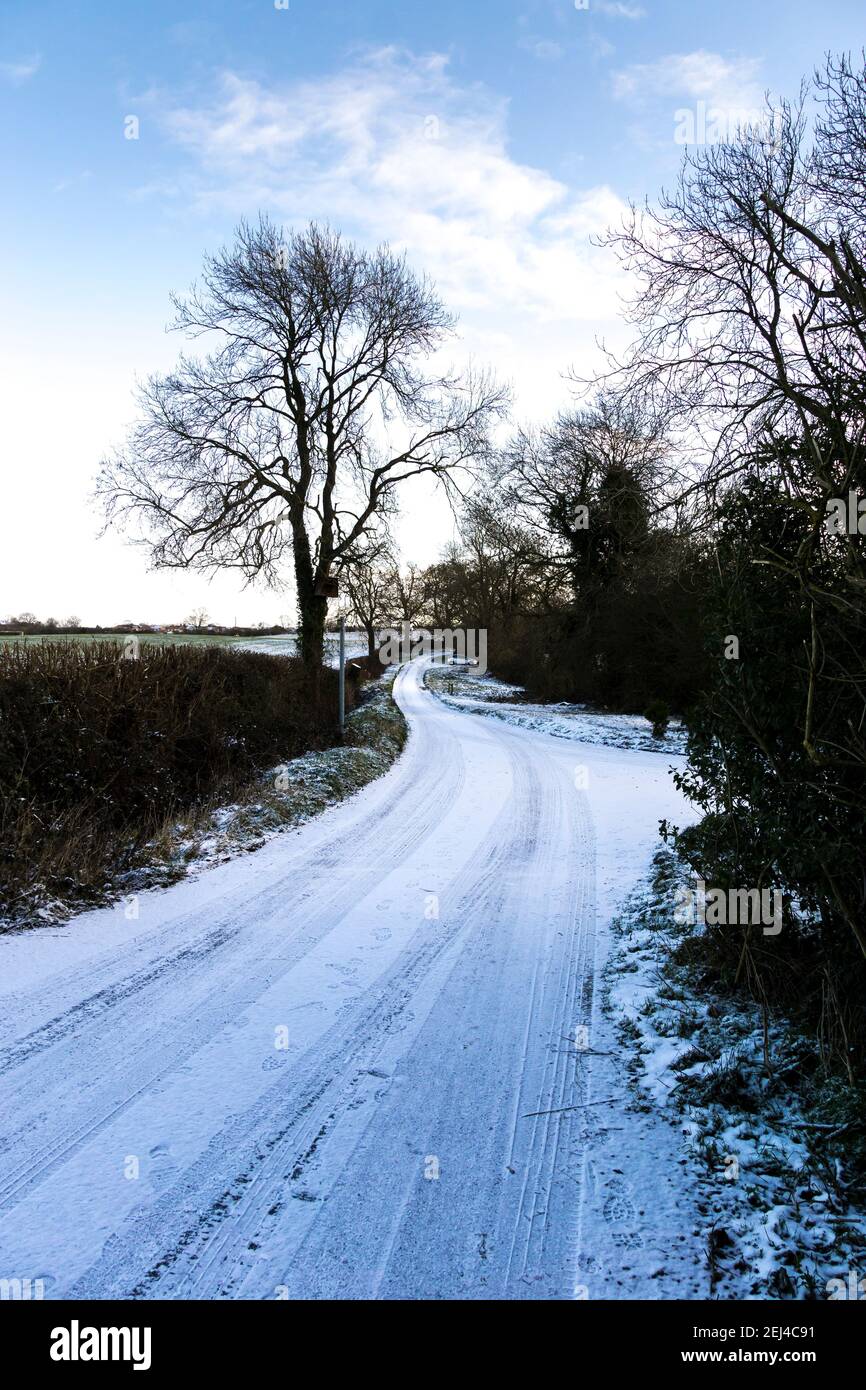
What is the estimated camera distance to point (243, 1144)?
313cm

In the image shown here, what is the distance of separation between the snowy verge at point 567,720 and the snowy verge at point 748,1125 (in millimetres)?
11279

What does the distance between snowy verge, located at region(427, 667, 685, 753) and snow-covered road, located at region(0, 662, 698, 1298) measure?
10.1 metres

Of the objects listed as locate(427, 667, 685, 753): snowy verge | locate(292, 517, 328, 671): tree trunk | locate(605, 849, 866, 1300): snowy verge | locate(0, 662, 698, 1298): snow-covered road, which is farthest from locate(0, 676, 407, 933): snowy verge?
locate(292, 517, 328, 671): tree trunk

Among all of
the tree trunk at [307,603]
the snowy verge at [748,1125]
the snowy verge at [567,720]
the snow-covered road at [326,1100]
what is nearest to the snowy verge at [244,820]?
the snow-covered road at [326,1100]

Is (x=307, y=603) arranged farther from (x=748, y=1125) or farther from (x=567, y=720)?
(x=748, y=1125)

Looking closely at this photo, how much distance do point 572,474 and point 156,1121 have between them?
28.1 meters

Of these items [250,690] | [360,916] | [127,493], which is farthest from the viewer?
[127,493]

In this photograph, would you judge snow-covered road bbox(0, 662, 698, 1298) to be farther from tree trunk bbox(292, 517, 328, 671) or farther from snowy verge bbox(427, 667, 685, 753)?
tree trunk bbox(292, 517, 328, 671)

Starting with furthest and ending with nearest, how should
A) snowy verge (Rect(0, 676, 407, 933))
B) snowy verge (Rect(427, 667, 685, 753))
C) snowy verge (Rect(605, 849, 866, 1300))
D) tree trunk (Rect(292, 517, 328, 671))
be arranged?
tree trunk (Rect(292, 517, 328, 671)), snowy verge (Rect(427, 667, 685, 753)), snowy verge (Rect(0, 676, 407, 933)), snowy verge (Rect(605, 849, 866, 1300))

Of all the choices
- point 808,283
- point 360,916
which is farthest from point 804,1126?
point 808,283

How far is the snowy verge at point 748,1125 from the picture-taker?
2525 millimetres

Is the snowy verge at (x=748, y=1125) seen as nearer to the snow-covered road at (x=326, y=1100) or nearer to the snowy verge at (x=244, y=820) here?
the snow-covered road at (x=326, y=1100)

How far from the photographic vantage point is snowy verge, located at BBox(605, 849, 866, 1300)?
2525mm
